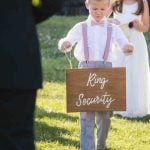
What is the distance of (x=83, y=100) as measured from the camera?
5.62 m

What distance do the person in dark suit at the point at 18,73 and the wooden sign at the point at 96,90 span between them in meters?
2.37

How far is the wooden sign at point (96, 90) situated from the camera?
5566 millimetres

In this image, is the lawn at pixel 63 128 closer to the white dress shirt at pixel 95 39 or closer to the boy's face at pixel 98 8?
the white dress shirt at pixel 95 39

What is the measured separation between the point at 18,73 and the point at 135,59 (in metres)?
5.46

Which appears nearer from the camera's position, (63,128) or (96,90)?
(96,90)

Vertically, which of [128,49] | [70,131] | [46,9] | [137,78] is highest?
[46,9]

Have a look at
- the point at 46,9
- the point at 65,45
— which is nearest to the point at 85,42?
the point at 65,45

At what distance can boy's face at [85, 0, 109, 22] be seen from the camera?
5684 millimetres

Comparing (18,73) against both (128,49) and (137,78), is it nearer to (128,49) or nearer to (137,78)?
(128,49)

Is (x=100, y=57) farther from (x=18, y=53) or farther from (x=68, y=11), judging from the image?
(x=68, y=11)

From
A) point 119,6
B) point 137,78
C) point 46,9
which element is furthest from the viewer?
point 137,78

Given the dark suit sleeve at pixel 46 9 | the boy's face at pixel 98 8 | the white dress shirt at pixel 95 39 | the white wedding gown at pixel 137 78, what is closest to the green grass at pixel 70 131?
the white wedding gown at pixel 137 78

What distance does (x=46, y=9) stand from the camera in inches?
132

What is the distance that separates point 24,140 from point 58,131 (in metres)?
4.11
